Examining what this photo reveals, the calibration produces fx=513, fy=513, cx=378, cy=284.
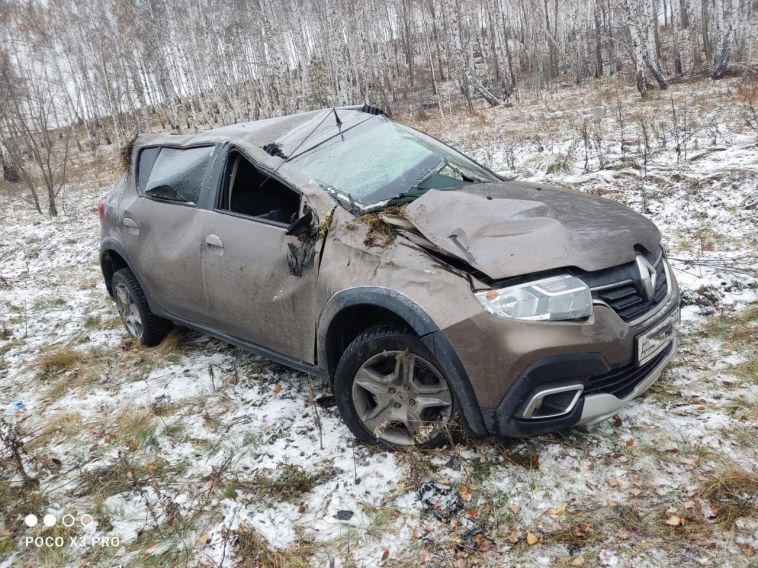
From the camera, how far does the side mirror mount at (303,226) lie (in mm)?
2727

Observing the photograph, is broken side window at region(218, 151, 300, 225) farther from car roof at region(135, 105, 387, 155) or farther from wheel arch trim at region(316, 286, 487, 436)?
wheel arch trim at region(316, 286, 487, 436)

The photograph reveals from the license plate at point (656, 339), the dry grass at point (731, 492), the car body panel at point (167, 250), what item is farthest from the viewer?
the car body panel at point (167, 250)

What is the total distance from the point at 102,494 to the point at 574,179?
6506mm

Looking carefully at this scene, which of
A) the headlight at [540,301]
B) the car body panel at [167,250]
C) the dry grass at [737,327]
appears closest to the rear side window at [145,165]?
the car body panel at [167,250]

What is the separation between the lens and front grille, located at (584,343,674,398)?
2.25 m

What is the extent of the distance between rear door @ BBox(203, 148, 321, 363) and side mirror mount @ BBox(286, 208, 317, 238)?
0.04 m

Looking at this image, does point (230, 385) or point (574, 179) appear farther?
point (574, 179)

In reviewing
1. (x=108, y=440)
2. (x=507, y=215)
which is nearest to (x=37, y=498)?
(x=108, y=440)

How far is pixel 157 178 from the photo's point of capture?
3975 millimetres

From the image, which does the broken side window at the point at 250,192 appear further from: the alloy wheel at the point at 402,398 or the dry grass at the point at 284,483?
the dry grass at the point at 284,483

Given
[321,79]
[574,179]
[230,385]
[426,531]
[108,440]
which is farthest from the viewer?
[321,79]

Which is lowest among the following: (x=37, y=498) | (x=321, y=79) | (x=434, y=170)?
(x=37, y=498)

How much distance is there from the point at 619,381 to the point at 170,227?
303 centimetres

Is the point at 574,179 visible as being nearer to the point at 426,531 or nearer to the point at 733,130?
the point at 733,130
